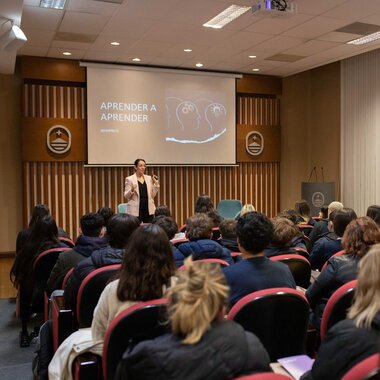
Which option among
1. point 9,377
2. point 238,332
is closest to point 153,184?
point 9,377

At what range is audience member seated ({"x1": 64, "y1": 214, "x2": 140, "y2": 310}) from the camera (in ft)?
8.48

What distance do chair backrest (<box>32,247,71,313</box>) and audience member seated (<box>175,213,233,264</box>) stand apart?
1.02m

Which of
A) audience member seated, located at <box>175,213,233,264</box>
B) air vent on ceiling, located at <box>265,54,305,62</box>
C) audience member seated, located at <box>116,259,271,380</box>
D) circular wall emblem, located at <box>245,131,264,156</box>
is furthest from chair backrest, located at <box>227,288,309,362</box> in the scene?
circular wall emblem, located at <box>245,131,264,156</box>

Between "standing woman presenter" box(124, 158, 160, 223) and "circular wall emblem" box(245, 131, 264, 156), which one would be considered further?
"circular wall emblem" box(245, 131, 264, 156)

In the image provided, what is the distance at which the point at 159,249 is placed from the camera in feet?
6.43

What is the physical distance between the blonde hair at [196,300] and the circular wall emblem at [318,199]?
293 inches

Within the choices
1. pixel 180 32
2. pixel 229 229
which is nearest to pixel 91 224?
pixel 229 229

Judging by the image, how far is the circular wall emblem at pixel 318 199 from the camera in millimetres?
8406

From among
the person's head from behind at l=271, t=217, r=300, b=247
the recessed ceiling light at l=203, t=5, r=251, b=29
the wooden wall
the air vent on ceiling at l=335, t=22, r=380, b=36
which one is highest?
the air vent on ceiling at l=335, t=22, r=380, b=36

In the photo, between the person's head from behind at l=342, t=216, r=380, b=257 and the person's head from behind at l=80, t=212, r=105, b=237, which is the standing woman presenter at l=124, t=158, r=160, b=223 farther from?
the person's head from behind at l=342, t=216, r=380, b=257

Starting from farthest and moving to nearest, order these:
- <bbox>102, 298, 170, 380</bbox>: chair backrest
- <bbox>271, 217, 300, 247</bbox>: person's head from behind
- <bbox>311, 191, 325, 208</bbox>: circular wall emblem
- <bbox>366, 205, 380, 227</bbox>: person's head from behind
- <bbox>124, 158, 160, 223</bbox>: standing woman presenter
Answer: <bbox>311, 191, 325, 208</bbox>: circular wall emblem → <bbox>124, 158, 160, 223</bbox>: standing woman presenter → <bbox>366, 205, 380, 227</bbox>: person's head from behind → <bbox>271, 217, 300, 247</bbox>: person's head from behind → <bbox>102, 298, 170, 380</bbox>: chair backrest

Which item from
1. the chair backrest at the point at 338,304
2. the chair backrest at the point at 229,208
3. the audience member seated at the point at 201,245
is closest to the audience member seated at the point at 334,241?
the audience member seated at the point at 201,245

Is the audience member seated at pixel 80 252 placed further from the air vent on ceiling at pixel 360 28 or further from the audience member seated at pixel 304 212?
the air vent on ceiling at pixel 360 28

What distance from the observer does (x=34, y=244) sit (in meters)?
3.80
